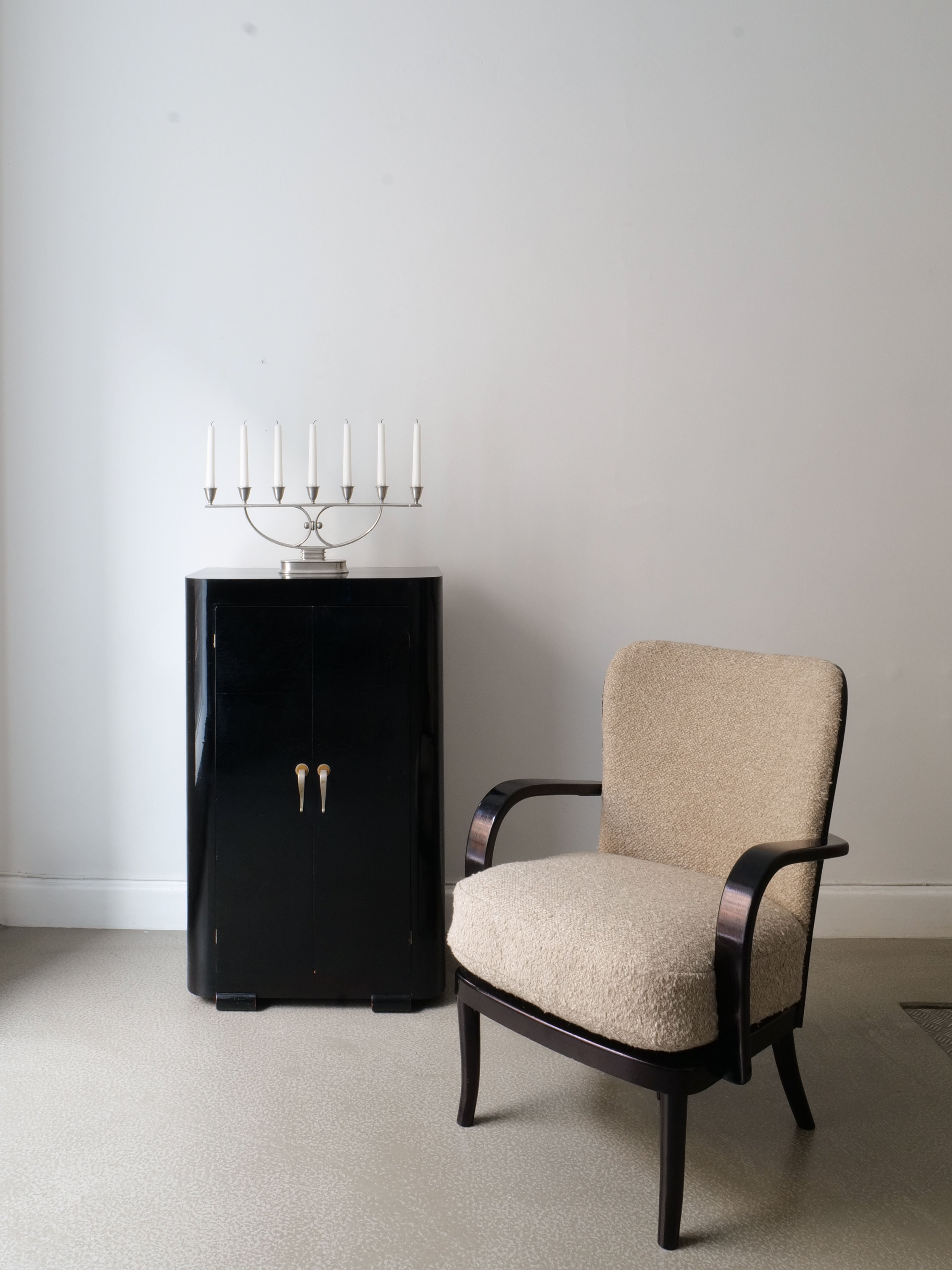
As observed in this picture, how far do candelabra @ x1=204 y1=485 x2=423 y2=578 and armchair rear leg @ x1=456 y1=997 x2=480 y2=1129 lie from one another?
1.04m

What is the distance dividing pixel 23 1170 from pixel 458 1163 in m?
0.76

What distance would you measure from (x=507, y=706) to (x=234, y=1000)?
106 cm

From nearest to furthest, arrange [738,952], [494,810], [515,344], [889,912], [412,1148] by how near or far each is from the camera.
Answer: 1. [738,952]
2. [412,1148]
3. [494,810]
4. [515,344]
5. [889,912]

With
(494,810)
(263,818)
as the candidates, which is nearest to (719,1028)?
(494,810)

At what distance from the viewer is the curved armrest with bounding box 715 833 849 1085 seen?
1.51 metres

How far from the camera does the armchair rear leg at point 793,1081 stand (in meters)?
1.84

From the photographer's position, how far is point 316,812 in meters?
2.36

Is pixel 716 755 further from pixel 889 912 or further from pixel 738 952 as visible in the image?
pixel 889 912

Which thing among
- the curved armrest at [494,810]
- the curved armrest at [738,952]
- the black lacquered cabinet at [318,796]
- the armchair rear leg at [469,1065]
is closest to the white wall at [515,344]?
the black lacquered cabinet at [318,796]

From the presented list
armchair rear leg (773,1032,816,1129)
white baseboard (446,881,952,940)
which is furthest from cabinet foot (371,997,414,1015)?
armchair rear leg (773,1032,816,1129)

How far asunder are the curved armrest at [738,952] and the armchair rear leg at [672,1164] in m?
0.11

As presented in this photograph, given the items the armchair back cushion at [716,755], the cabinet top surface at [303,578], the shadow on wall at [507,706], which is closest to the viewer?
the armchair back cushion at [716,755]

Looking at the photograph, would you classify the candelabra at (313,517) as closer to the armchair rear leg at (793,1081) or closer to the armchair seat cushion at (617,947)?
the armchair seat cushion at (617,947)

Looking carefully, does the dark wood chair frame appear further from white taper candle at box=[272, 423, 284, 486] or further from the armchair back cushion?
white taper candle at box=[272, 423, 284, 486]
